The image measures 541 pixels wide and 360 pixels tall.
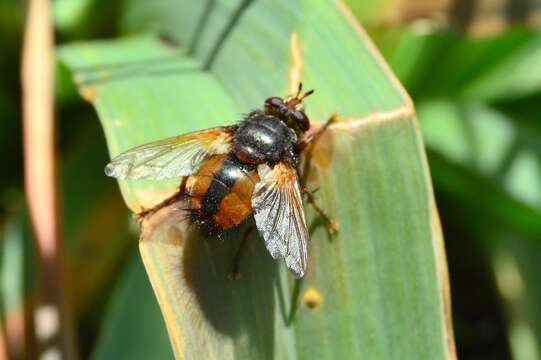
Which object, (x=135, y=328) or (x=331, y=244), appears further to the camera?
(x=135, y=328)

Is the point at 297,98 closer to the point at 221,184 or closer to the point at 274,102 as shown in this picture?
the point at 274,102

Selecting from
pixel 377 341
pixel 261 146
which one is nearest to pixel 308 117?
pixel 261 146

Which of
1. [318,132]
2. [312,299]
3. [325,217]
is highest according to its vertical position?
[318,132]

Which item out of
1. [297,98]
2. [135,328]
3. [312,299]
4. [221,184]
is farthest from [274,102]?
[135,328]

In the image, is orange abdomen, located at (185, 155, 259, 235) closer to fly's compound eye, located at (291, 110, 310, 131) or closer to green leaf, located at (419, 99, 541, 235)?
fly's compound eye, located at (291, 110, 310, 131)

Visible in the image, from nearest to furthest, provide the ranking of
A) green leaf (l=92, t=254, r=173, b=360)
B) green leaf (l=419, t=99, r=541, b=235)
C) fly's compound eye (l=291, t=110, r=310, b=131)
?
fly's compound eye (l=291, t=110, r=310, b=131)
green leaf (l=92, t=254, r=173, b=360)
green leaf (l=419, t=99, r=541, b=235)

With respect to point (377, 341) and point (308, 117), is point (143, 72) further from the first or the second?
point (377, 341)

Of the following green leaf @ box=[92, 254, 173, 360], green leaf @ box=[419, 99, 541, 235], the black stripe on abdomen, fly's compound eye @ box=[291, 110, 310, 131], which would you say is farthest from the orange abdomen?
green leaf @ box=[419, 99, 541, 235]
